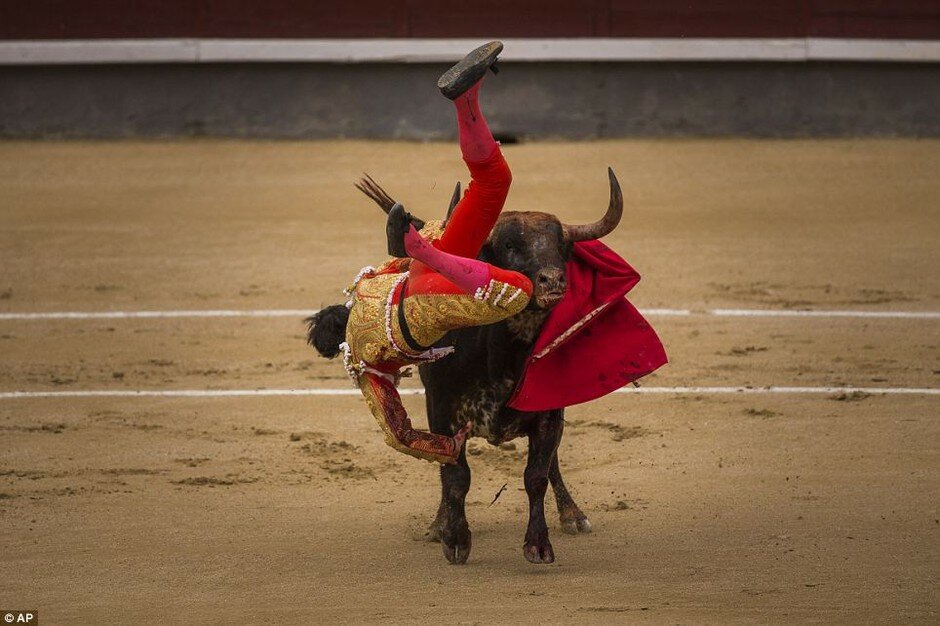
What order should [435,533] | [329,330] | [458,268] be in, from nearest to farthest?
[458,268] < [329,330] < [435,533]

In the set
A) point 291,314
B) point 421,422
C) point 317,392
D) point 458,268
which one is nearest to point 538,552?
point 458,268

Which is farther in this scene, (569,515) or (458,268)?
(569,515)

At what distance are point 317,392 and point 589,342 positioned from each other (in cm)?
204

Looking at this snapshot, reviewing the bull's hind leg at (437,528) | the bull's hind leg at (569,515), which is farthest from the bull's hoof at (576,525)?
the bull's hind leg at (437,528)

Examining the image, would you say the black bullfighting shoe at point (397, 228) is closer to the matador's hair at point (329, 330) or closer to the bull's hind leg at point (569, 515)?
the matador's hair at point (329, 330)

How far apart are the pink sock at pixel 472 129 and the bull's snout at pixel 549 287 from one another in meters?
0.30

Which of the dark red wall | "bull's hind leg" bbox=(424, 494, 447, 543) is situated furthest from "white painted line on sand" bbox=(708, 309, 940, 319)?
the dark red wall

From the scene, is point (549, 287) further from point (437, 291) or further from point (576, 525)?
point (576, 525)

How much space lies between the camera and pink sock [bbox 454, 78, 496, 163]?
3.39 metres

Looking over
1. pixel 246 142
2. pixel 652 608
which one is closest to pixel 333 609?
pixel 652 608

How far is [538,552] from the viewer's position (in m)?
3.84

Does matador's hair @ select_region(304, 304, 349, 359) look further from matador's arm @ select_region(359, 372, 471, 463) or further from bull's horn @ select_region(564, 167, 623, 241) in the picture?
bull's horn @ select_region(564, 167, 623, 241)

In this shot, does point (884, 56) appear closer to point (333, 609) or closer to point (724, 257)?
point (724, 257)

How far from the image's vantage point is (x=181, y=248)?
330 inches
